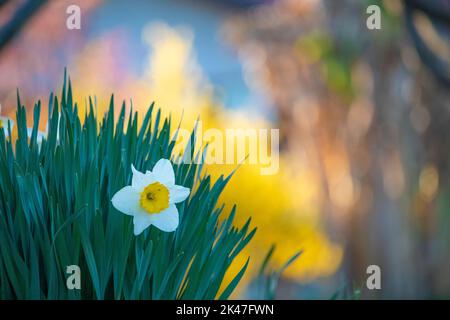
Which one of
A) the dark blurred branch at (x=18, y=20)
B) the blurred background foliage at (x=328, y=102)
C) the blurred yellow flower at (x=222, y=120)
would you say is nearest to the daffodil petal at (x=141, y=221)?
the dark blurred branch at (x=18, y=20)

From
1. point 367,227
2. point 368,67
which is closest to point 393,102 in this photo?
point 368,67

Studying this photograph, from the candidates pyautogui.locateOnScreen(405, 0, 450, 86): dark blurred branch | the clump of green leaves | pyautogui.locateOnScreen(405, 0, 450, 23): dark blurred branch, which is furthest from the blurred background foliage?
the clump of green leaves

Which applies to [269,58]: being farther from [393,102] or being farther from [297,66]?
[393,102]

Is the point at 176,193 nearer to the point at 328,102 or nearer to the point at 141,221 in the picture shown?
the point at 141,221

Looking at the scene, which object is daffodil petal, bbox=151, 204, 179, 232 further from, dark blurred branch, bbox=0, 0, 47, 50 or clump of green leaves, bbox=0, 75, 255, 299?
dark blurred branch, bbox=0, 0, 47, 50

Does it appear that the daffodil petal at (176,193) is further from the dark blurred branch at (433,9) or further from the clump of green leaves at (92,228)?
the dark blurred branch at (433,9)

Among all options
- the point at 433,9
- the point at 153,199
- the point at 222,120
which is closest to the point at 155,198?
the point at 153,199
